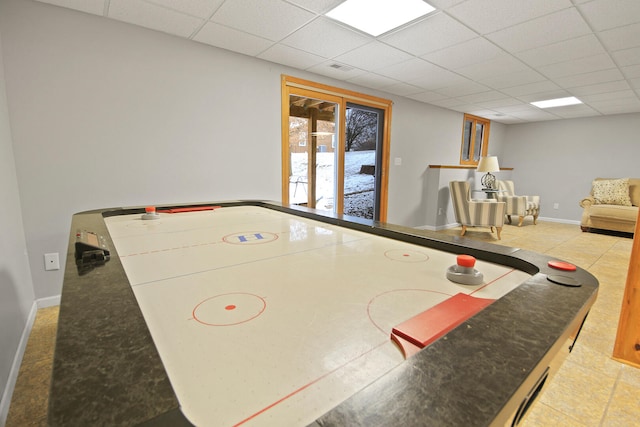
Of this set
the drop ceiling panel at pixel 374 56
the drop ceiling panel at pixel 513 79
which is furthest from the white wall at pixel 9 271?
the drop ceiling panel at pixel 513 79

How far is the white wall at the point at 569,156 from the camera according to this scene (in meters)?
5.62

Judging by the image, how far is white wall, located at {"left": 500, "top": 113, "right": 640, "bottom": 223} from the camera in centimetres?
562

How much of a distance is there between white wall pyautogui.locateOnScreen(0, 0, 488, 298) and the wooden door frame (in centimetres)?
10

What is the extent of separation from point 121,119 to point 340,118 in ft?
8.07

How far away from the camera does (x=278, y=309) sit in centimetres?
69

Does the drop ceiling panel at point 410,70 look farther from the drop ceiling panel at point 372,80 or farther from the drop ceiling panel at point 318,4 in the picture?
the drop ceiling panel at point 318,4

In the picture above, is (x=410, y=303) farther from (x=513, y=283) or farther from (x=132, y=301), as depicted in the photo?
(x=132, y=301)

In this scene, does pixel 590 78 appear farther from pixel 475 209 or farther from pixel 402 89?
pixel 402 89

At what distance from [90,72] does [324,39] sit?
6.20 ft

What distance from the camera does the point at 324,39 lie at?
8.50 ft

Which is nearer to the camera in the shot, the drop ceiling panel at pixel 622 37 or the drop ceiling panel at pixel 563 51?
the drop ceiling panel at pixel 622 37

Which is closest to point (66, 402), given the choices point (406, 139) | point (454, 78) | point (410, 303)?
point (410, 303)

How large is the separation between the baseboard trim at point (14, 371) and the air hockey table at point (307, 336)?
0.87 meters

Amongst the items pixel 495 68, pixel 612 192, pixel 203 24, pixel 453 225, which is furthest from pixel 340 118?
pixel 612 192
